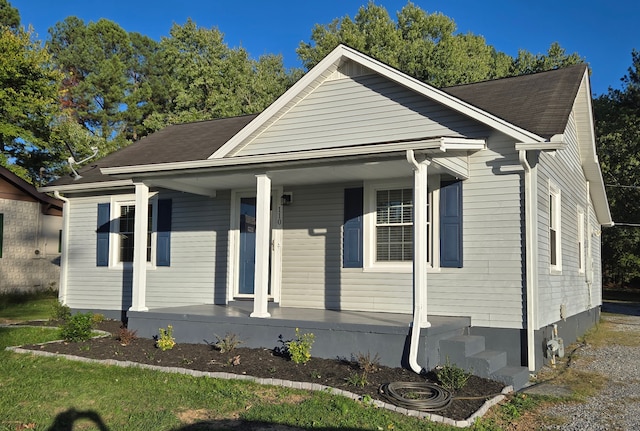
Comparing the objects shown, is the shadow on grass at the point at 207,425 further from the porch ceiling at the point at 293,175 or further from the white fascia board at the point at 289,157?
the porch ceiling at the point at 293,175

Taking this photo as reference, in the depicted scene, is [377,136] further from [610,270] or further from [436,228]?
[610,270]

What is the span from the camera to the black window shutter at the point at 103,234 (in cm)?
1228

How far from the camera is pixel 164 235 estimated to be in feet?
37.8

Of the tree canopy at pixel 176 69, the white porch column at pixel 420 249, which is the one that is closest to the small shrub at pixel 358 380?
the white porch column at pixel 420 249

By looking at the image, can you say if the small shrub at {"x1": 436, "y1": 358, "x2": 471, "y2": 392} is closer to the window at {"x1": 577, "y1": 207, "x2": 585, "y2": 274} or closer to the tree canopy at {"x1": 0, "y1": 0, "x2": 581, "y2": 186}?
the window at {"x1": 577, "y1": 207, "x2": 585, "y2": 274}

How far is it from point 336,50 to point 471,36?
98.7ft

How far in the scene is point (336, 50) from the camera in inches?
371

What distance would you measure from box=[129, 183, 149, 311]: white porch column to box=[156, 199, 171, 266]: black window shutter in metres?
1.66

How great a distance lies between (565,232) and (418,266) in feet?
14.9

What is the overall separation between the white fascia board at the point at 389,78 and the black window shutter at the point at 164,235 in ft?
8.13

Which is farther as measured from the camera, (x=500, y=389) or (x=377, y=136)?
(x=377, y=136)

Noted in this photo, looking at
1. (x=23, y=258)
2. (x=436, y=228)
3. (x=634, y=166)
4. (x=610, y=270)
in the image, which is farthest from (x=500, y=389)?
(x=610, y=270)

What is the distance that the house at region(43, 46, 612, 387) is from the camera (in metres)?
7.83

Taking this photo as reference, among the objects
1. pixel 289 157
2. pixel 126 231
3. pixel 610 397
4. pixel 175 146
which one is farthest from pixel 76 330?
pixel 610 397
